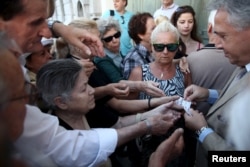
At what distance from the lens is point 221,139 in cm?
165

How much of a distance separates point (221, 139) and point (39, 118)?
985mm

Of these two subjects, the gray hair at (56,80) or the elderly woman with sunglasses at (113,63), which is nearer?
the gray hair at (56,80)

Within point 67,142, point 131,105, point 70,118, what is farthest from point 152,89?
point 67,142

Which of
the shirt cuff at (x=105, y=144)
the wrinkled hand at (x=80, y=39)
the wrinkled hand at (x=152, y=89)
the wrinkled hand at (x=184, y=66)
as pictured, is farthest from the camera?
the wrinkled hand at (x=184, y=66)

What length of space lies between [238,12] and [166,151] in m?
0.86

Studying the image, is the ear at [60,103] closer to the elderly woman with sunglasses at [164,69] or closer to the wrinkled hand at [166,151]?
the wrinkled hand at [166,151]

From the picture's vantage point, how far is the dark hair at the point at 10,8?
125 cm

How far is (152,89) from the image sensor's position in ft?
7.98

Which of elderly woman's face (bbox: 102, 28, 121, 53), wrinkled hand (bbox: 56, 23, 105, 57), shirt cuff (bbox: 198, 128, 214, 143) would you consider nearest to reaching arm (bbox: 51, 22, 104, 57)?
wrinkled hand (bbox: 56, 23, 105, 57)

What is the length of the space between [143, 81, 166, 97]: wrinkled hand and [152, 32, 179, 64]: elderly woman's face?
1.01 feet

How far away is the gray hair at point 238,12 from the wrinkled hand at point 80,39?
35.2 inches

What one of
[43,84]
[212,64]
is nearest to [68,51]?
[43,84]

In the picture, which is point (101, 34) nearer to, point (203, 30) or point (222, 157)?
point (222, 157)

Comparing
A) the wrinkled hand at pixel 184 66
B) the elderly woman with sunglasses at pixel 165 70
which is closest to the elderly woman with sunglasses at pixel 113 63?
the elderly woman with sunglasses at pixel 165 70
